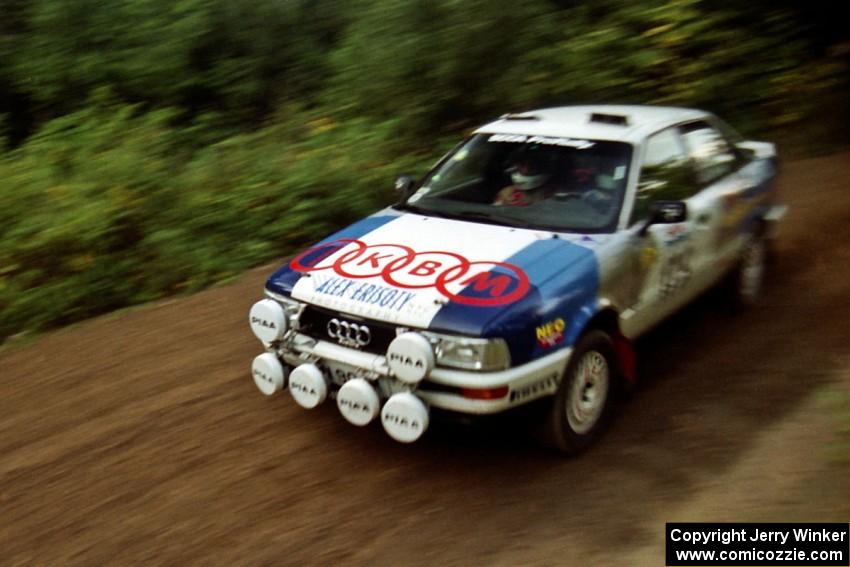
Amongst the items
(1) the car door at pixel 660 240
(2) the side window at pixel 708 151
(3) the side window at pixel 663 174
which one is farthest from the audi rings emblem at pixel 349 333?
(2) the side window at pixel 708 151

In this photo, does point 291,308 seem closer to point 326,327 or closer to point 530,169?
point 326,327

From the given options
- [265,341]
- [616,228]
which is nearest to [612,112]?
[616,228]

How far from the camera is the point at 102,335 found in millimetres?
6879

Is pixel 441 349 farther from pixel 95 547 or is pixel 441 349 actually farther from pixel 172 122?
pixel 172 122

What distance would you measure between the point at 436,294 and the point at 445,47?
6.91 m

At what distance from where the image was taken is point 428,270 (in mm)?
4785

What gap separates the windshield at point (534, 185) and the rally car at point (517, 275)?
0.01m

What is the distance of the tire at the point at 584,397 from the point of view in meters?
4.77

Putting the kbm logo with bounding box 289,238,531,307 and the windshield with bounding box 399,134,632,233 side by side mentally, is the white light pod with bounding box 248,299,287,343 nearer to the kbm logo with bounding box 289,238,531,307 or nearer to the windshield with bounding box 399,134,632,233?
the kbm logo with bounding box 289,238,531,307

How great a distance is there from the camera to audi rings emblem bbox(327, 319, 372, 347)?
464cm

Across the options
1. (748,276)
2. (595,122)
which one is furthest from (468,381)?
(748,276)

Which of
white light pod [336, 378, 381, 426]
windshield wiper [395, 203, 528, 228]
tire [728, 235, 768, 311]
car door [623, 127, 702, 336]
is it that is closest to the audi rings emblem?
white light pod [336, 378, 381, 426]

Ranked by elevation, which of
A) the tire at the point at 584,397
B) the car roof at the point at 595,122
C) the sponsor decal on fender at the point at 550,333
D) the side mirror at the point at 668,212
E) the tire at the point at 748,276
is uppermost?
the car roof at the point at 595,122

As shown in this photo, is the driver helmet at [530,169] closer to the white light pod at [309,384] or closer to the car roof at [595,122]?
the car roof at [595,122]
